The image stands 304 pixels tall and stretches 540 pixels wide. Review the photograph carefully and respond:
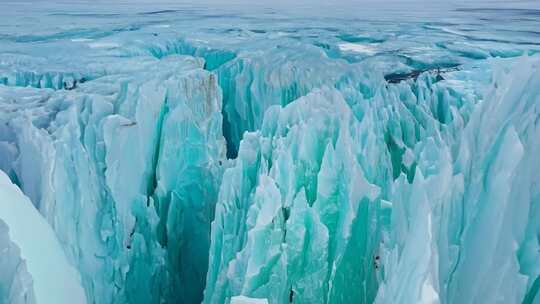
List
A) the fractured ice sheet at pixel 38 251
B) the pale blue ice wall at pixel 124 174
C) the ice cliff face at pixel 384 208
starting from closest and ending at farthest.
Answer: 1. the ice cliff face at pixel 384 208
2. the fractured ice sheet at pixel 38 251
3. the pale blue ice wall at pixel 124 174

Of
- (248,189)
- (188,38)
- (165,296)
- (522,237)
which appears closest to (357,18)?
(188,38)

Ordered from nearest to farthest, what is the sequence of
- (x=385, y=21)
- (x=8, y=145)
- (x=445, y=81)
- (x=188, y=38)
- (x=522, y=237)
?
(x=522, y=237) → (x=8, y=145) → (x=445, y=81) → (x=188, y=38) → (x=385, y=21)

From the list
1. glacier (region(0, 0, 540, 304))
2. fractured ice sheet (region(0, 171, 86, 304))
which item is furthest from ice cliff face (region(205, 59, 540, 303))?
fractured ice sheet (region(0, 171, 86, 304))

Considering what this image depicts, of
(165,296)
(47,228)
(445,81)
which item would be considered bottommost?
(165,296)

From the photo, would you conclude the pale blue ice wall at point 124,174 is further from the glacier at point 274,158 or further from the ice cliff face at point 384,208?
the ice cliff face at point 384,208

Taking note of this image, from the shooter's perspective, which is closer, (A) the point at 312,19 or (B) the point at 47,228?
(B) the point at 47,228

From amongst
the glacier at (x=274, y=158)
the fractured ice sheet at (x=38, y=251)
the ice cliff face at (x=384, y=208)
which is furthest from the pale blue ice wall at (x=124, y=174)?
the ice cliff face at (x=384, y=208)

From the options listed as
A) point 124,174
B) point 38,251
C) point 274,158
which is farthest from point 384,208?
point 124,174

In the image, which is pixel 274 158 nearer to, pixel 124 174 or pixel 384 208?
pixel 384 208

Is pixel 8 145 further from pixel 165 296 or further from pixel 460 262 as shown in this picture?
pixel 460 262
